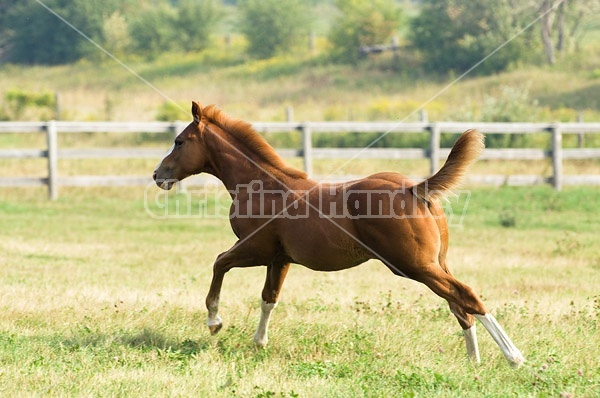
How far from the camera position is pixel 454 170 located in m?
6.31

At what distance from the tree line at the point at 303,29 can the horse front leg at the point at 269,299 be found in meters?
38.1

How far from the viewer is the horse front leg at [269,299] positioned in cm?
696

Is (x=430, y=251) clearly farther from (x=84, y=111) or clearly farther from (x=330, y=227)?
(x=84, y=111)

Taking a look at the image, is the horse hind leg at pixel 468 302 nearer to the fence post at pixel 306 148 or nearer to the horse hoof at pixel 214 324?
the horse hoof at pixel 214 324

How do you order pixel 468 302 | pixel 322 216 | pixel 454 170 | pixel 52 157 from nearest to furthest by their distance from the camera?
pixel 468 302
pixel 454 170
pixel 322 216
pixel 52 157

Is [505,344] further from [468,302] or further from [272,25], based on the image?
[272,25]

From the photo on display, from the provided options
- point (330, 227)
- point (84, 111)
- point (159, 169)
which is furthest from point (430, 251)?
point (84, 111)

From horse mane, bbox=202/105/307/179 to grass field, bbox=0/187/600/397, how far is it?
1.41 m

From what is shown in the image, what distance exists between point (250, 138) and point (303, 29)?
179 feet

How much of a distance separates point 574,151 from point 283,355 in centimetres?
1499

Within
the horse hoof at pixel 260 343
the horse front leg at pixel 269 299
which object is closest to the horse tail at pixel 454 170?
the horse front leg at pixel 269 299

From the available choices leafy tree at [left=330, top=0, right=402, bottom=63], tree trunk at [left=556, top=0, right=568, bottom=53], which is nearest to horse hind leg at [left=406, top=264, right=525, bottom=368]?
tree trunk at [left=556, top=0, right=568, bottom=53]

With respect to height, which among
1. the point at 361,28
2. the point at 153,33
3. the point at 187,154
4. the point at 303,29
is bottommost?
the point at 187,154

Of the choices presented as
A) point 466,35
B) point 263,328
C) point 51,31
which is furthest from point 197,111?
point 51,31
